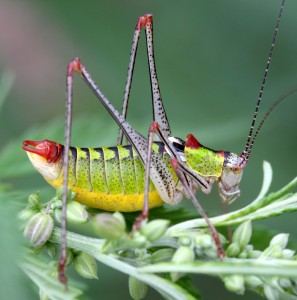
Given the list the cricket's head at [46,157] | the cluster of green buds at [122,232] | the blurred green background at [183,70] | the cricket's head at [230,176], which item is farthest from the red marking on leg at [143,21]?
the cluster of green buds at [122,232]

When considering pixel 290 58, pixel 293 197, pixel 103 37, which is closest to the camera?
pixel 293 197

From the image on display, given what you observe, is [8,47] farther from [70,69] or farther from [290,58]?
[70,69]

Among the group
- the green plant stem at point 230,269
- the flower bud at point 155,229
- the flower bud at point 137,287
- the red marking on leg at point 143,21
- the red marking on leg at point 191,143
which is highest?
the red marking on leg at point 143,21

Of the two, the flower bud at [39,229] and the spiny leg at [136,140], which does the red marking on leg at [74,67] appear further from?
the flower bud at [39,229]

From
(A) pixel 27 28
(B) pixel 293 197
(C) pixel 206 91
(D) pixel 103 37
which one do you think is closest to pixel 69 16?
(D) pixel 103 37

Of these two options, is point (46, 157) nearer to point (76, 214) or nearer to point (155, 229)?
point (76, 214)

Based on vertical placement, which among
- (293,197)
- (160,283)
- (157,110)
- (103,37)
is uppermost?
(103,37)
